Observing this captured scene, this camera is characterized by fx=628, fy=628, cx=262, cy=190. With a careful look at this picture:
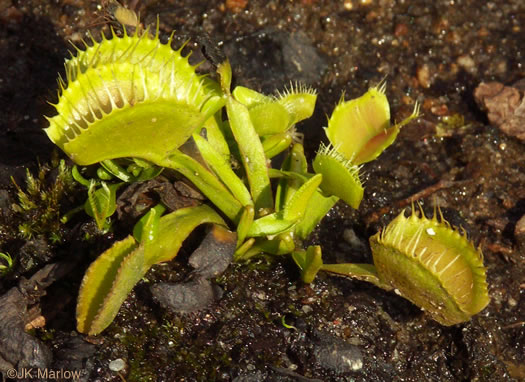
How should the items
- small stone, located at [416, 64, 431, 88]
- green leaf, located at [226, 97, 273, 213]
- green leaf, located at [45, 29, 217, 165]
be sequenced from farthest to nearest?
small stone, located at [416, 64, 431, 88] → green leaf, located at [226, 97, 273, 213] → green leaf, located at [45, 29, 217, 165]

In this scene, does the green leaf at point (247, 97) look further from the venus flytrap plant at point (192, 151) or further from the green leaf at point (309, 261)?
the green leaf at point (309, 261)

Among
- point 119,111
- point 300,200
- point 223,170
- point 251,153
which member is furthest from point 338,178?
point 119,111

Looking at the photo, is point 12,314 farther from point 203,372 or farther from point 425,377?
point 425,377

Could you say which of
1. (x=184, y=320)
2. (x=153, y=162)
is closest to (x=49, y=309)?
(x=184, y=320)

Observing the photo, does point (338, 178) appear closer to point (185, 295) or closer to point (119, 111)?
point (185, 295)

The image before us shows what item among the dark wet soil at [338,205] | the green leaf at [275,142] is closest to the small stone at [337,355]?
the dark wet soil at [338,205]

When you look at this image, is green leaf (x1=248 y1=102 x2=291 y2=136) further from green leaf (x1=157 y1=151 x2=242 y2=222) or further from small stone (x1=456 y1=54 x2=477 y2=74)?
small stone (x1=456 y1=54 x2=477 y2=74)

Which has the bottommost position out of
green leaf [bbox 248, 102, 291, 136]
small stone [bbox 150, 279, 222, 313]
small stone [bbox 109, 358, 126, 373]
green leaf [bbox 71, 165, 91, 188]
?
small stone [bbox 109, 358, 126, 373]

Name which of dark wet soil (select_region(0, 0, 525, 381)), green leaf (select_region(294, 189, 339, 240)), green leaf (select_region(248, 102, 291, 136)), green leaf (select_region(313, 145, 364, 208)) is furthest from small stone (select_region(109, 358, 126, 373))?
green leaf (select_region(248, 102, 291, 136))
